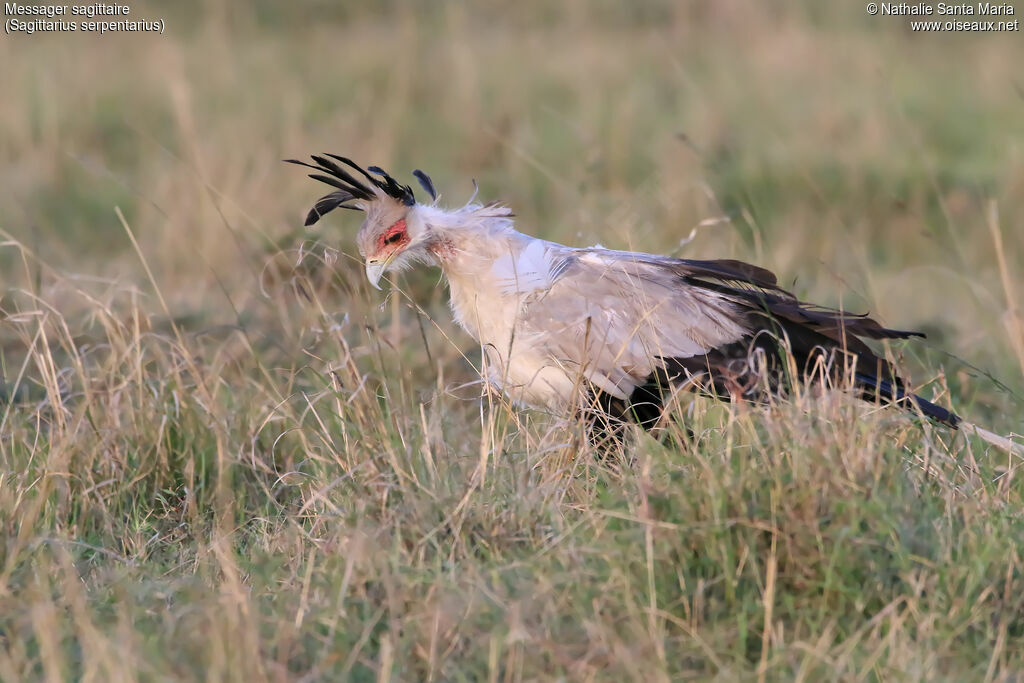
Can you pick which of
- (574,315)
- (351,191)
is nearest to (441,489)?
(574,315)

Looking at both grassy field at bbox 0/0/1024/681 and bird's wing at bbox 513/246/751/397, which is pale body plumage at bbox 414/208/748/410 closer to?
bird's wing at bbox 513/246/751/397

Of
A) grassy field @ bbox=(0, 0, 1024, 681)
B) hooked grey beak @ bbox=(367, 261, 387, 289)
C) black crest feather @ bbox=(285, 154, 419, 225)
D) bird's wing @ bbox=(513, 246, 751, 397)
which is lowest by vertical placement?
grassy field @ bbox=(0, 0, 1024, 681)

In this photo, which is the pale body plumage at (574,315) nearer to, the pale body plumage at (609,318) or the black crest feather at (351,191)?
the pale body plumage at (609,318)

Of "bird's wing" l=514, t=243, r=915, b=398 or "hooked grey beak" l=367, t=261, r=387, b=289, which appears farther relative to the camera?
"hooked grey beak" l=367, t=261, r=387, b=289

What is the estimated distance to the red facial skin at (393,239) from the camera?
3.39m

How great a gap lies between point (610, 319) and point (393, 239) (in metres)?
0.62

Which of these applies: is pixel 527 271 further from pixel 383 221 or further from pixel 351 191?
pixel 351 191

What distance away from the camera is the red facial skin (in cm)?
339

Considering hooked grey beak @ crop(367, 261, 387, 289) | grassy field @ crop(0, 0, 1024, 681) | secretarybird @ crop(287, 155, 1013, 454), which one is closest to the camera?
grassy field @ crop(0, 0, 1024, 681)

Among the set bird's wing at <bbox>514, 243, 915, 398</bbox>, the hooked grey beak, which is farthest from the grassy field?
bird's wing at <bbox>514, 243, 915, 398</bbox>

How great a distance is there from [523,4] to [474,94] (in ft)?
12.8

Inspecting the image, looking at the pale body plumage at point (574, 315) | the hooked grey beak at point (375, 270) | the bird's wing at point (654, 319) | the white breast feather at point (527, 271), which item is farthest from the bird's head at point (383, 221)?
the bird's wing at point (654, 319)

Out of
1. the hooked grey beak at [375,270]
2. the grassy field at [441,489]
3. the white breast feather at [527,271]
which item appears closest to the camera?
the grassy field at [441,489]

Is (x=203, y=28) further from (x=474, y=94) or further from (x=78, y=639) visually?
(x=78, y=639)
